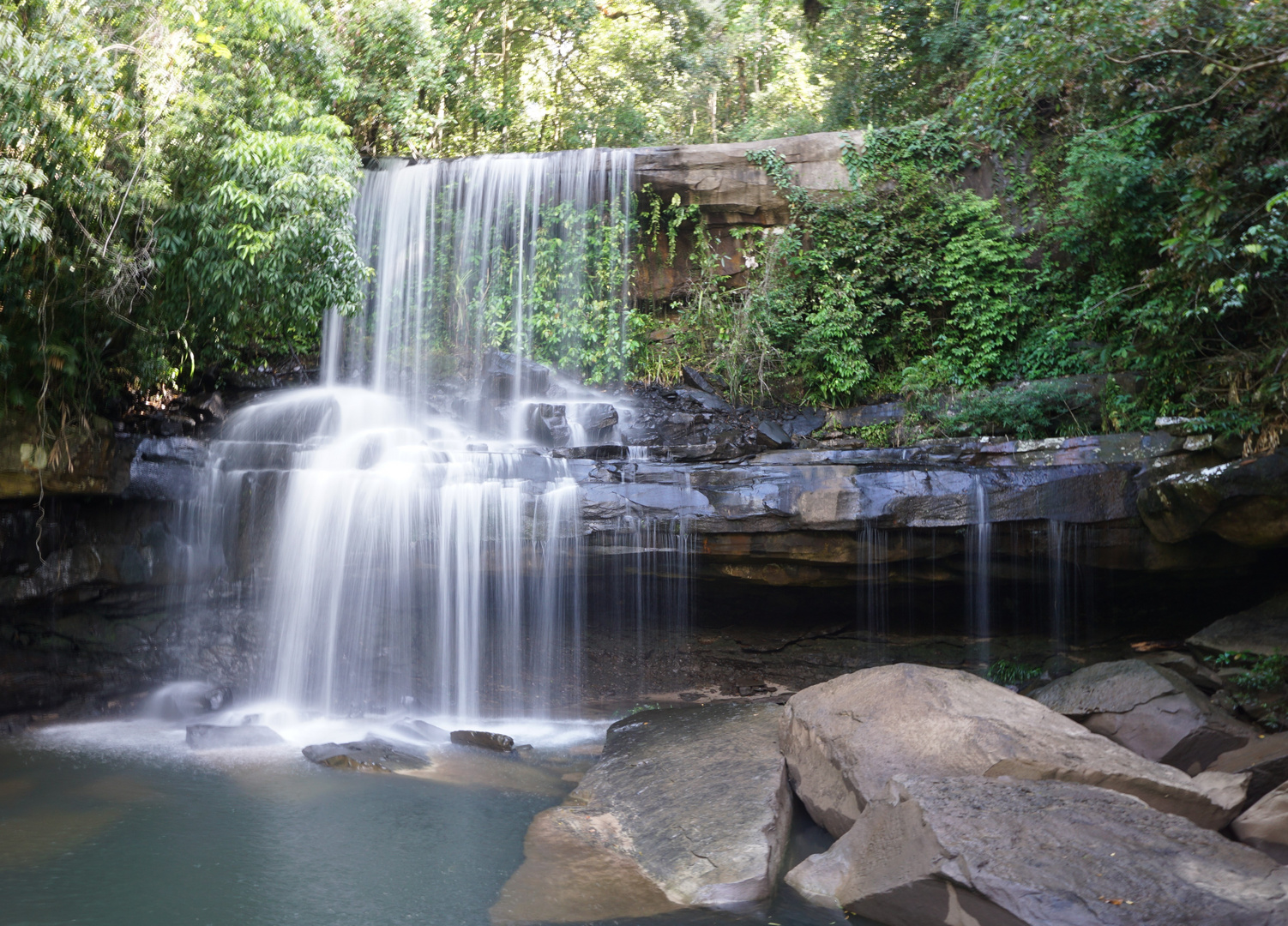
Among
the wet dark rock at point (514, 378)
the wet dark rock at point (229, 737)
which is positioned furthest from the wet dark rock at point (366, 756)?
the wet dark rock at point (514, 378)

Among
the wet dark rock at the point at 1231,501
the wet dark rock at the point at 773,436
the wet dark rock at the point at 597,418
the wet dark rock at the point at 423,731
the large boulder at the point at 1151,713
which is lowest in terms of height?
the wet dark rock at the point at 423,731

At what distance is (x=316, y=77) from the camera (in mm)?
11367

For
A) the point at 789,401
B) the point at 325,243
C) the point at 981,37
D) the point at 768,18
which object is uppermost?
the point at 768,18

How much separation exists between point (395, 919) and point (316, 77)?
404 inches

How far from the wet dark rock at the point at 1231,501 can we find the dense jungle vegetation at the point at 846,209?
578 millimetres

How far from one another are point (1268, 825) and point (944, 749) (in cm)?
189

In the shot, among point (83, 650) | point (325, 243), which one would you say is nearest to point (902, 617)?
point (325, 243)

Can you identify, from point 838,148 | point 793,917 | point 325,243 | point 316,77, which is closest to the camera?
point 793,917

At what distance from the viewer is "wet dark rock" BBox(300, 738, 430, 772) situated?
7652mm

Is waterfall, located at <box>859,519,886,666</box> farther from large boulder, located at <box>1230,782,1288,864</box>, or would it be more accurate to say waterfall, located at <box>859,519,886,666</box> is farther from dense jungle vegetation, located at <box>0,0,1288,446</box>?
large boulder, located at <box>1230,782,1288,864</box>

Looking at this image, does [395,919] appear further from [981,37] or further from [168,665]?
[981,37]

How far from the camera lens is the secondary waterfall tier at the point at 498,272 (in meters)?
14.6

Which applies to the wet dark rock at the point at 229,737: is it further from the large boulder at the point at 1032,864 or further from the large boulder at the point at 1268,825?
the large boulder at the point at 1268,825

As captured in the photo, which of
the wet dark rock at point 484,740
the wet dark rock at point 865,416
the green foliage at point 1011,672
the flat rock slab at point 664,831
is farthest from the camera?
the wet dark rock at point 865,416
